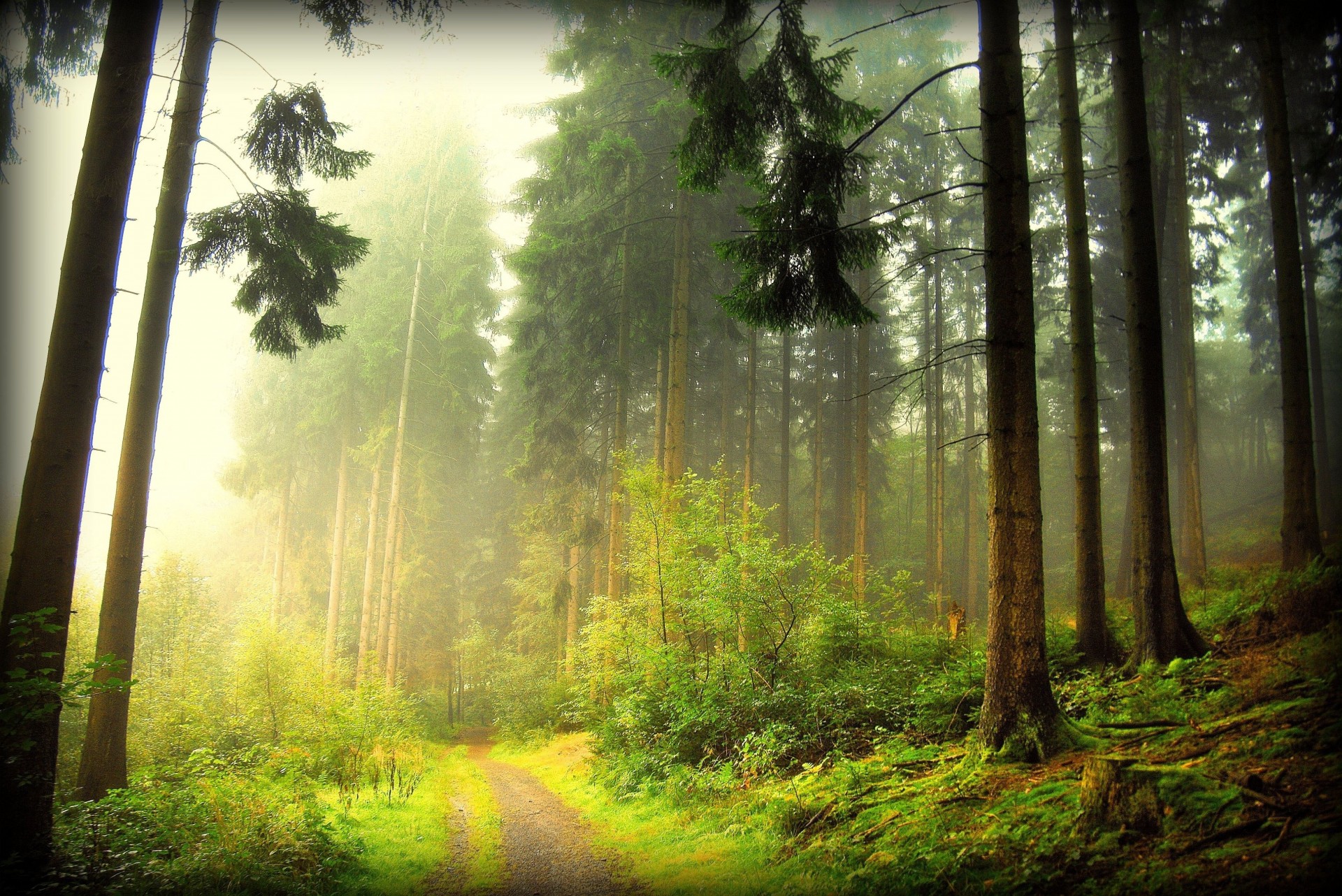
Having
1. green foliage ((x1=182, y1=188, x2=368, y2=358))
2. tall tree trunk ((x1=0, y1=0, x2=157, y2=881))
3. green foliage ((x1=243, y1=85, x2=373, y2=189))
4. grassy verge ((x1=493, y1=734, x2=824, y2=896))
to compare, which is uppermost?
green foliage ((x1=243, y1=85, x2=373, y2=189))

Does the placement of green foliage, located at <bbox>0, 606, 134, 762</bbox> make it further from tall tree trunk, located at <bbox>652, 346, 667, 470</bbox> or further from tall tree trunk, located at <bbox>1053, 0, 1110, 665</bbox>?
tall tree trunk, located at <bbox>652, 346, 667, 470</bbox>

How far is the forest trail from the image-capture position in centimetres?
588

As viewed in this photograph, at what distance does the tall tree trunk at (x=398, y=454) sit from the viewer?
67.3 feet

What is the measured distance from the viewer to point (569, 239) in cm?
1507

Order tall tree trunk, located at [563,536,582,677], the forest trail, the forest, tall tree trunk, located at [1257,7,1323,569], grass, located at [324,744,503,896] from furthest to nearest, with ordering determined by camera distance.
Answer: tall tree trunk, located at [563,536,582,677], tall tree trunk, located at [1257,7,1323,569], grass, located at [324,744,503,896], the forest trail, the forest

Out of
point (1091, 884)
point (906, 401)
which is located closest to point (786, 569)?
point (1091, 884)

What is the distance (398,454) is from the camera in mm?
21047

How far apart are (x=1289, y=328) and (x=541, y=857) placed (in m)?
11.6

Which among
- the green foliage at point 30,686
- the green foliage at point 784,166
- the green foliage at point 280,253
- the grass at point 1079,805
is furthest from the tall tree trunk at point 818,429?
the green foliage at point 30,686

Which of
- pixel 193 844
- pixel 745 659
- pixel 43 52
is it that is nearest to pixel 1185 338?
pixel 745 659

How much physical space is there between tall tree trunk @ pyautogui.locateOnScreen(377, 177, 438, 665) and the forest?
3.23 ft

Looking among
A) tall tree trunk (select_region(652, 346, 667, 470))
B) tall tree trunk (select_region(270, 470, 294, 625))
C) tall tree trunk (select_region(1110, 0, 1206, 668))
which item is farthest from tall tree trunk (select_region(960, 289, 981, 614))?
tall tree trunk (select_region(270, 470, 294, 625))

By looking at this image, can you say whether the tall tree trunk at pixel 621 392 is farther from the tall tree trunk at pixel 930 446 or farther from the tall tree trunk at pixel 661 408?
the tall tree trunk at pixel 930 446

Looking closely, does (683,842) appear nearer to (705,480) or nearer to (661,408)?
(705,480)
